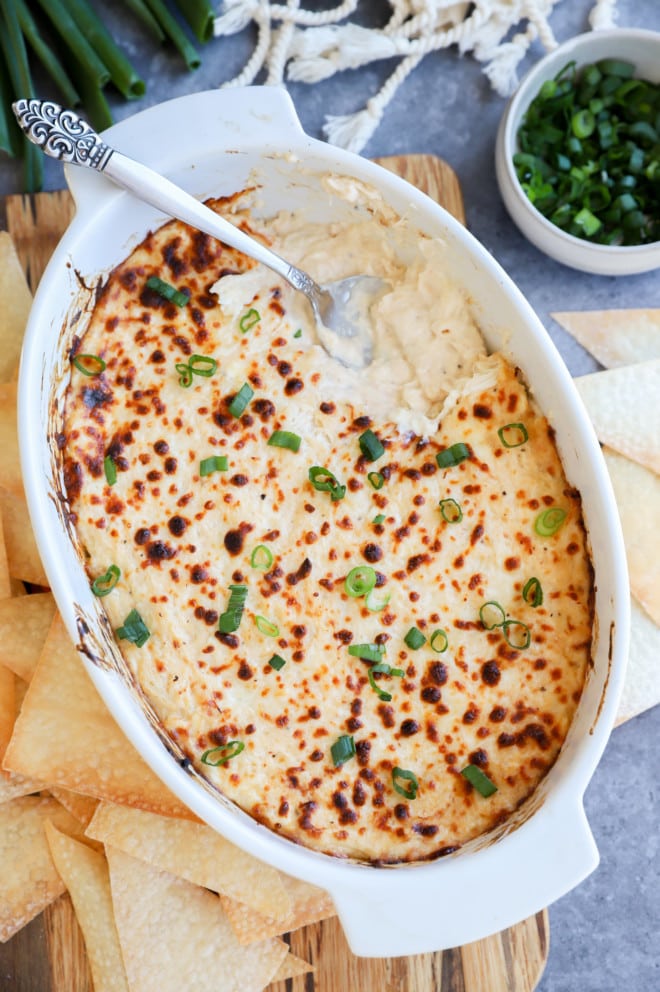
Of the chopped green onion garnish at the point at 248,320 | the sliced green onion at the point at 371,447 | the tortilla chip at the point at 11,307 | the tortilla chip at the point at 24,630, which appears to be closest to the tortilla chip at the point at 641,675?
the sliced green onion at the point at 371,447

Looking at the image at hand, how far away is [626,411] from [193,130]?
1.27m

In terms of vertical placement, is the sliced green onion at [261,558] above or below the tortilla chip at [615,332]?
above

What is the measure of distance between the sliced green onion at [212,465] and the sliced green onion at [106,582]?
0.30m

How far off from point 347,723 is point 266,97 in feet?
4.66

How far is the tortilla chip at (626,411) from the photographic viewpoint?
2520 mm

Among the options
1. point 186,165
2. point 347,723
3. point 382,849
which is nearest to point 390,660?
point 347,723

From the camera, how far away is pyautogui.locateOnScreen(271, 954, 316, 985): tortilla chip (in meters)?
2.40

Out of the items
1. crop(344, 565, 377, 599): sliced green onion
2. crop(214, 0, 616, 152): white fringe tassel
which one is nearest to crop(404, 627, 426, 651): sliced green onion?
crop(344, 565, 377, 599): sliced green onion

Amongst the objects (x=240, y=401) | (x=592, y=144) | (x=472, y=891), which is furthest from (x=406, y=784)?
(x=592, y=144)

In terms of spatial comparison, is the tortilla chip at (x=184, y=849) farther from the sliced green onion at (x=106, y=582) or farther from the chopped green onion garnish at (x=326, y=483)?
the chopped green onion garnish at (x=326, y=483)

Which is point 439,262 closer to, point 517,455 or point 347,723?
point 517,455

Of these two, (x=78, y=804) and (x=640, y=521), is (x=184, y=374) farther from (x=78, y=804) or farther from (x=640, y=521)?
(x=640, y=521)

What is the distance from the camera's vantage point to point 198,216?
2.18 meters

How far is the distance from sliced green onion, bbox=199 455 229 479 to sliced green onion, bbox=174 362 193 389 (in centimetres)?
19
